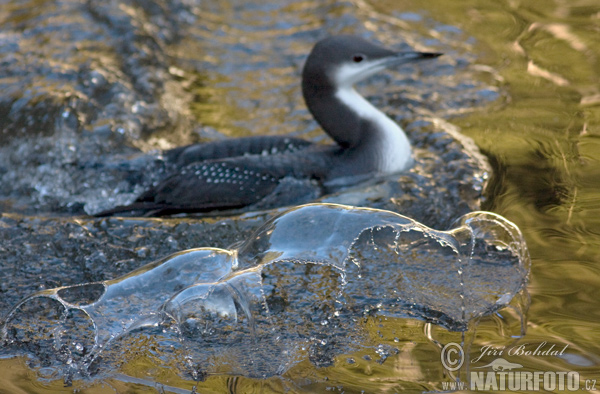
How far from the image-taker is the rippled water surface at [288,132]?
2482mm

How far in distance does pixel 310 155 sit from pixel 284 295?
3.79 ft

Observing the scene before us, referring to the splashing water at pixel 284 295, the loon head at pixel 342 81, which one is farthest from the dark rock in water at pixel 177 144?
the loon head at pixel 342 81

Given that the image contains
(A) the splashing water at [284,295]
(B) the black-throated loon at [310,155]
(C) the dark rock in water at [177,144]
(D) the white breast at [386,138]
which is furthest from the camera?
(D) the white breast at [386,138]

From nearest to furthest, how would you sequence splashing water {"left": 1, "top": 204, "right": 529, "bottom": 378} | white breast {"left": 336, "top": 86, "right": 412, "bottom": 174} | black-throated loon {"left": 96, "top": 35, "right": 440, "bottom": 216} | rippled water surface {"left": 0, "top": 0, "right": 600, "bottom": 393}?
rippled water surface {"left": 0, "top": 0, "right": 600, "bottom": 393} < splashing water {"left": 1, "top": 204, "right": 529, "bottom": 378} < black-throated loon {"left": 96, "top": 35, "right": 440, "bottom": 216} < white breast {"left": 336, "top": 86, "right": 412, "bottom": 174}

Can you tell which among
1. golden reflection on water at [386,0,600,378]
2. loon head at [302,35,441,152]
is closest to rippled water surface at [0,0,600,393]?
golden reflection on water at [386,0,600,378]

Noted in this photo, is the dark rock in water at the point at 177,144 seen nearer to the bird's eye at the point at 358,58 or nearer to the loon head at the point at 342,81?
the loon head at the point at 342,81

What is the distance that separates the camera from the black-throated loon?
3717 millimetres

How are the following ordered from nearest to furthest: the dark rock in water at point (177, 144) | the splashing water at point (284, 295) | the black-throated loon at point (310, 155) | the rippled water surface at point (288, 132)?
the rippled water surface at point (288, 132)
the splashing water at point (284, 295)
the dark rock in water at point (177, 144)
the black-throated loon at point (310, 155)

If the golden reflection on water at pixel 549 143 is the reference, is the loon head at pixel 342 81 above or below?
above

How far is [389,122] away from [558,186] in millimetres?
974

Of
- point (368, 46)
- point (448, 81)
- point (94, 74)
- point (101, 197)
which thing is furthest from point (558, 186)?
point (94, 74)

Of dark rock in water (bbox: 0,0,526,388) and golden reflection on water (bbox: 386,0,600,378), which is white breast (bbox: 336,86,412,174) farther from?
golden reflection on water (bbox: 386,0,600,378)

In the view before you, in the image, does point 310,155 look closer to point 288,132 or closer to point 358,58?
point 358,58

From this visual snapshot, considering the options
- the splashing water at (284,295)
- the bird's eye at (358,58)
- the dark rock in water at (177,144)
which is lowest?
the dark rock in water at (177,144)
